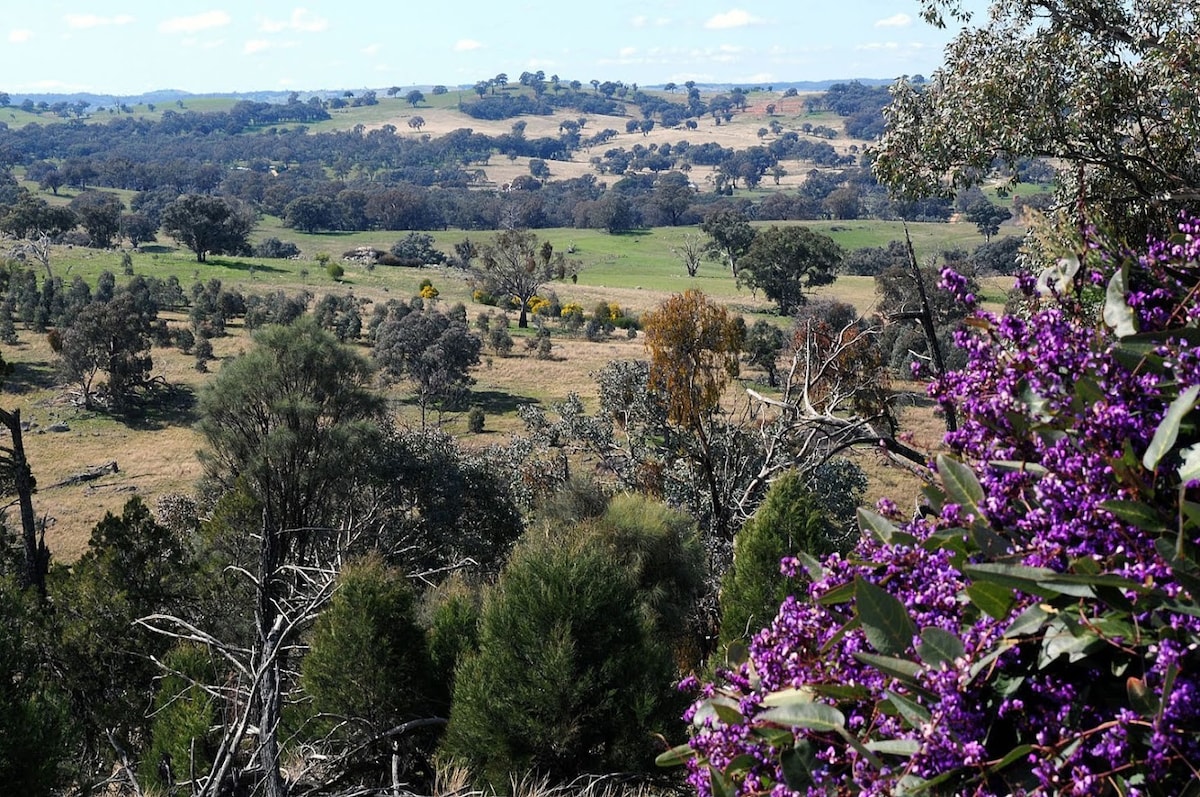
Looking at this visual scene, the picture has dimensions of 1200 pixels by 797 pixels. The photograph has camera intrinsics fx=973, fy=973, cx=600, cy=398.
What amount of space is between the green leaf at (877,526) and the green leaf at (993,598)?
17.2 inches

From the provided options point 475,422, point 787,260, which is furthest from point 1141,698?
point 787,260

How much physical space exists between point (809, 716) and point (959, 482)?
0.62 meters

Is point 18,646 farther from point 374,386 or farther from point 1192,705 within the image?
point 374,386

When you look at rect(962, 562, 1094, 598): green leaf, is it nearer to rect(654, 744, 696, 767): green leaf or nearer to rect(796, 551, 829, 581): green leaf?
rect(796, 551, 829, 581): green leaf

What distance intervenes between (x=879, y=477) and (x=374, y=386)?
20.9 m

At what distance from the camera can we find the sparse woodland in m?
1.88

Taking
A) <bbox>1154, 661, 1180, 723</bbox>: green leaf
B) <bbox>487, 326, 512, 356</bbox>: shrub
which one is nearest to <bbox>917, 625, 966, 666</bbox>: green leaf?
<bbox>1154, 661, 1180, 723</bbox>: green leaf

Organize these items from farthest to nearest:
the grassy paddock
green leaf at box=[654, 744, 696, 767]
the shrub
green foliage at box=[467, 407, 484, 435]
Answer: the shrub < green foliage at box=[467, 407, 484, 435] < the grassy paddock < green leaf at box=[654, 744, 696, 767]

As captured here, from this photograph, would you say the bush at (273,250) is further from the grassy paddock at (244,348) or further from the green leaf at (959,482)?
the green leaf at (959,482)

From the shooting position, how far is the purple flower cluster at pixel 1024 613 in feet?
5.72

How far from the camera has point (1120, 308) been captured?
2232 millimetres

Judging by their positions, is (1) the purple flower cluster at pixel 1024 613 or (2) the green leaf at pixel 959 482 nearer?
(1) the purple flower cluster at pixel 1024 613

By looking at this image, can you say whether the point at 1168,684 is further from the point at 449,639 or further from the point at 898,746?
the point at 449,639

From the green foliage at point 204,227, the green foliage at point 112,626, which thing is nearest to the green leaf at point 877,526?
the green foliage at point 112,626
